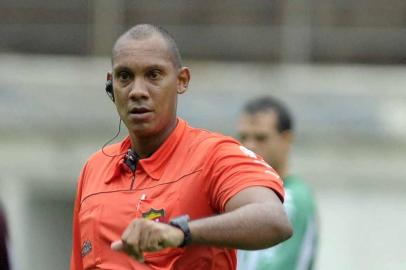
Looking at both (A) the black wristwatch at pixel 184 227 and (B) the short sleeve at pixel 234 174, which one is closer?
(A) the black wristwatch at pixel 184 227

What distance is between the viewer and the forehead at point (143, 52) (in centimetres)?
589

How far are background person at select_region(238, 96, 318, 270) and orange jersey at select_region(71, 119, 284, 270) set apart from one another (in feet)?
8.07

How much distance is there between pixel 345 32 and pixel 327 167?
416 centimetres

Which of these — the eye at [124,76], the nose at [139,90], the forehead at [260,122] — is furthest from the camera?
the forehead at [260,122]

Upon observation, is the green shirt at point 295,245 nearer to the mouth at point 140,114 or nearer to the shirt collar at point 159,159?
the shirt collar at point 159,159

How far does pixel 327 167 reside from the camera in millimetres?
15492

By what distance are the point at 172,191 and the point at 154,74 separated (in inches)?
18.5

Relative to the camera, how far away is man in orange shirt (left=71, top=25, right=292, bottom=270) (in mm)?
5566

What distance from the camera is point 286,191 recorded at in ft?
29.5

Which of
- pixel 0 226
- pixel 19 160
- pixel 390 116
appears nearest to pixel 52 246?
pixel 19 160

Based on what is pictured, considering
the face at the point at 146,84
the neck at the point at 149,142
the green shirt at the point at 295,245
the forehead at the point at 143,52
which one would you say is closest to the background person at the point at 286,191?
the green shirt at the point at 295,245

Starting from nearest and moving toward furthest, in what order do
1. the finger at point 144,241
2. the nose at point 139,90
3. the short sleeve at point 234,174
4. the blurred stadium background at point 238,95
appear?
the finger at point 144,241 → the short sleeve at point 234,174 → the nose at point 139,90 → the blurred stadium background at point 238,95

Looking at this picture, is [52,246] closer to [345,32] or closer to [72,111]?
[72,111]

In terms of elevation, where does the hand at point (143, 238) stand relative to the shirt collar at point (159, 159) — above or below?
above
